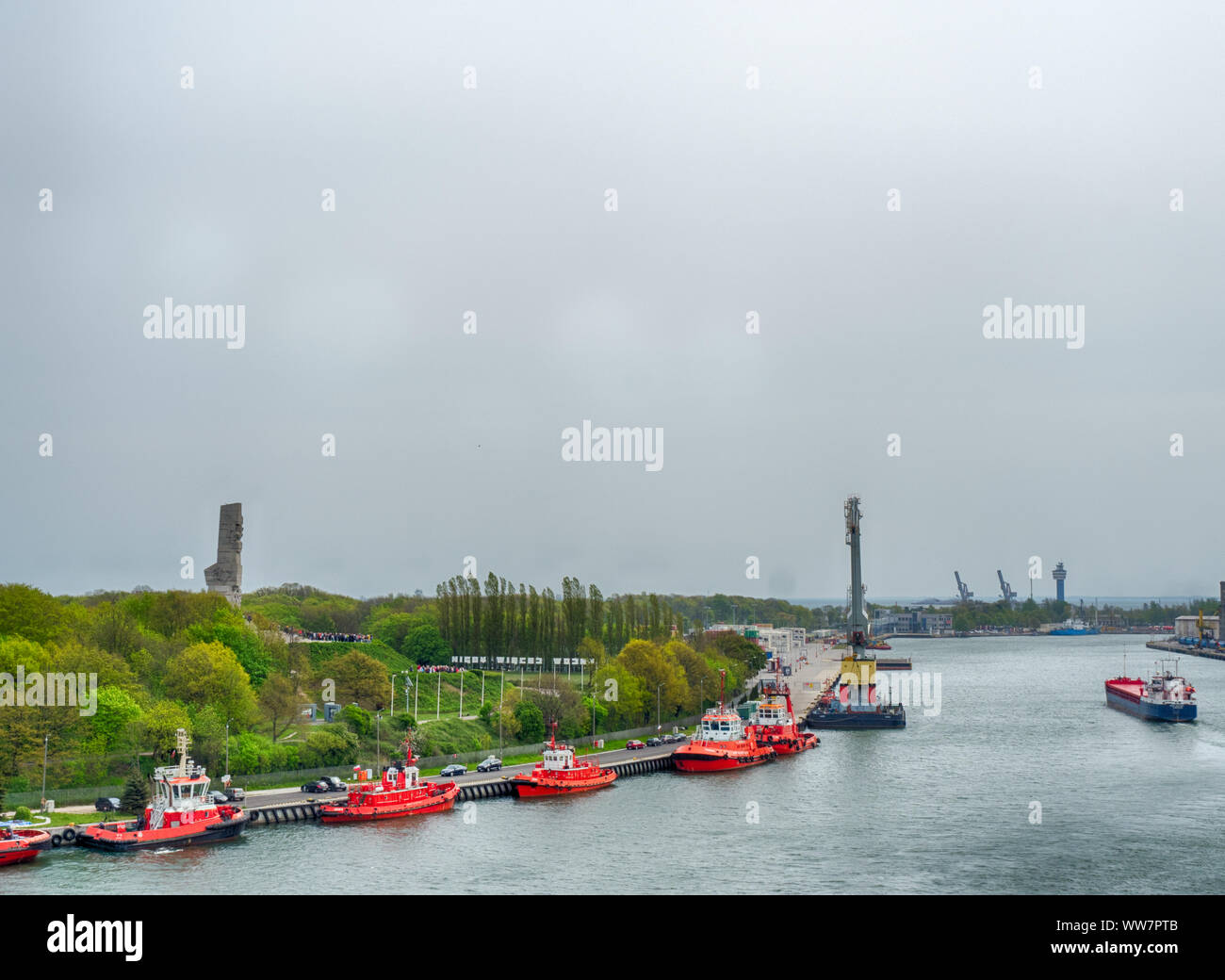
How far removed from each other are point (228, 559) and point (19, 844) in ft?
124

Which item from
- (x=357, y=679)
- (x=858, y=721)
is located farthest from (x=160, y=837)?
(x=858, y=721)

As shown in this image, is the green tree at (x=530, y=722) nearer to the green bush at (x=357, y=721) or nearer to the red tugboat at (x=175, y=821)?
the green bush at (x=357, y=721)

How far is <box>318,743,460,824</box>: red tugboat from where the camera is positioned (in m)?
36.6

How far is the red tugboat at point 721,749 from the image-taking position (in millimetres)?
49906

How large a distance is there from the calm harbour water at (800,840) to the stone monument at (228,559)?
99.9ft

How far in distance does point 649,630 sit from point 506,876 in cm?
5033

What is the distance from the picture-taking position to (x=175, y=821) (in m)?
33.2

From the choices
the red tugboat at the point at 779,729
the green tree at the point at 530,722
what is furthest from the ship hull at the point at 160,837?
the red tugboat at the point at 779,729

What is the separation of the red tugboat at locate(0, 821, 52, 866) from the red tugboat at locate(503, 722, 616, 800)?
54.2 ft
